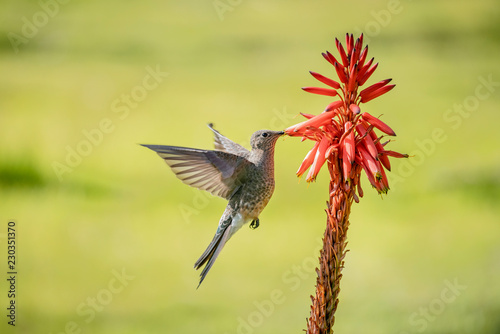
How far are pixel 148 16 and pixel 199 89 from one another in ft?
2.37

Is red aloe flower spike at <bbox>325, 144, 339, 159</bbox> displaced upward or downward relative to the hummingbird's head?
downward

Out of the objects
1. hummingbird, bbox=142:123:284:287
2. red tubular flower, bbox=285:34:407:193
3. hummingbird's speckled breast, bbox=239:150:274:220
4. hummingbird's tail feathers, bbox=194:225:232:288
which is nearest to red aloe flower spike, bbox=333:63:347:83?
red tubular flower, bbox=285:34:407:193

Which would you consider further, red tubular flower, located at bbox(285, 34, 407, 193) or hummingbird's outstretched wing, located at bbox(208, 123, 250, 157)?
hummingbird's outstretched wing, located at bbox(208, 123, 250, 157)

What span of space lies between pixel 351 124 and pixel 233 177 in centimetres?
Answer: 49

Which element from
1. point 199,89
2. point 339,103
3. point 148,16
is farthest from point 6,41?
point 339,103

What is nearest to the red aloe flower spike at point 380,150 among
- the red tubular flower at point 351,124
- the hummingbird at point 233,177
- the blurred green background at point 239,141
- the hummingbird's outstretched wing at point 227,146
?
the red tubular flower at point 351,124

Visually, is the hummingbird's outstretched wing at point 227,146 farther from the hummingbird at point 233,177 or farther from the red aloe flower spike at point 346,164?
the red aloe flower spike at point 346,164

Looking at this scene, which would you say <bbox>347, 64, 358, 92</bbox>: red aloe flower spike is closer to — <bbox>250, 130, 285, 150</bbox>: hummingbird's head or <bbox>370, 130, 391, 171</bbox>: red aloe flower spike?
<bbox>370, 130, 391, 171</bbox>: red aloe flower spike

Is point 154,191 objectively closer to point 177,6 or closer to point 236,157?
point 177,6

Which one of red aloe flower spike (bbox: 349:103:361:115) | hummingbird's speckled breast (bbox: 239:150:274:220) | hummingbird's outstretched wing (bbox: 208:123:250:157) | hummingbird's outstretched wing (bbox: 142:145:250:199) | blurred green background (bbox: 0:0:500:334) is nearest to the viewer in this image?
red aloe flower spike (bbox: 349:103:361:115)

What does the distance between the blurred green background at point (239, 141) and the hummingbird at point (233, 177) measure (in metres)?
1.04

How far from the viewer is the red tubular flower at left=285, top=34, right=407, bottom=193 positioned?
87 centimetres

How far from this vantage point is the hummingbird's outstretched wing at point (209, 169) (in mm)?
1172

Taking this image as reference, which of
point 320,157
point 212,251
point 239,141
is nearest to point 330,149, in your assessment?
point 320,157
